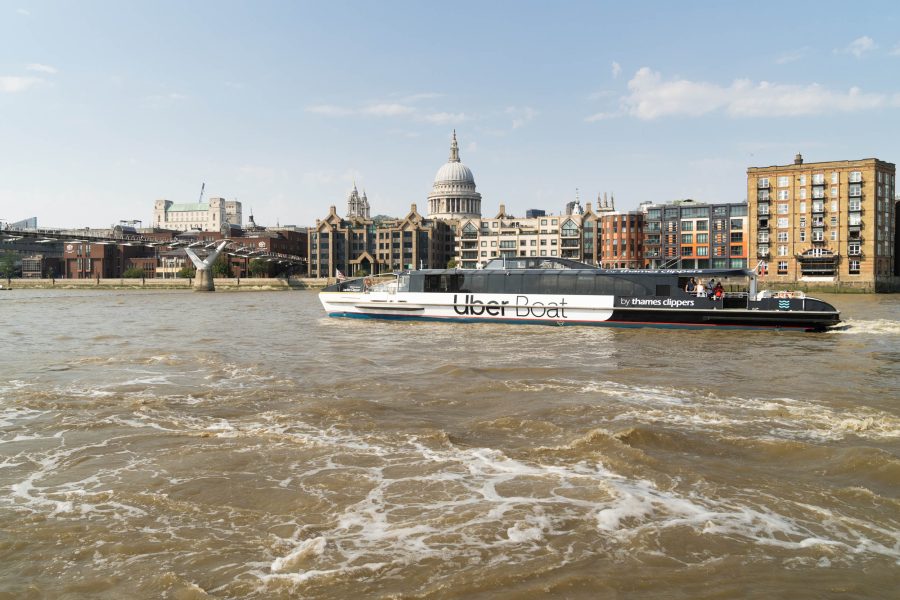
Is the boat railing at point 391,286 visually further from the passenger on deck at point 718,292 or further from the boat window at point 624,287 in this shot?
the passenger on deck at point 718,292

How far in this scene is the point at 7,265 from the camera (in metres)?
146

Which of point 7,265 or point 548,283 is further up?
point 7,265

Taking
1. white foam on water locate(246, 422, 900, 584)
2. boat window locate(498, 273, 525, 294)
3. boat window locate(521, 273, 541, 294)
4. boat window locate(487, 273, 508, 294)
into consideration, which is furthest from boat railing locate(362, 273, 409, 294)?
white foam on water locate(246, 422, 900, 584)

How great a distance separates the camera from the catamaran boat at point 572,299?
29297 millimetres

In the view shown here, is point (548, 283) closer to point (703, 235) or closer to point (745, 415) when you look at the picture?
point (745, 415)

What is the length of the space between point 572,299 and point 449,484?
25.3 m

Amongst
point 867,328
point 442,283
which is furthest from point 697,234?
point 442,283

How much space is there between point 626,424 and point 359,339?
1639 centimetres

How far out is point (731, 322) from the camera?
1172 inches

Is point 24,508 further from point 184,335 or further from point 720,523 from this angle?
point 184,335

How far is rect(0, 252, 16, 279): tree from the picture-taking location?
146 meters

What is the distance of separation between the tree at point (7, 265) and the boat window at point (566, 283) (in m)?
146

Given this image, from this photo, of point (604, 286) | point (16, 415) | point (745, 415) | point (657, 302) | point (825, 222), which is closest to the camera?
point (745, 415)

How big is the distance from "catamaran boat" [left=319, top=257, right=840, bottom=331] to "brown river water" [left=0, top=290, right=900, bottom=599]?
12817mm
